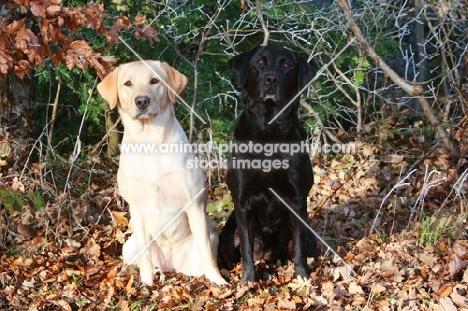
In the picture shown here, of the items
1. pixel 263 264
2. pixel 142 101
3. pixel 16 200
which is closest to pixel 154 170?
pixel 142 101

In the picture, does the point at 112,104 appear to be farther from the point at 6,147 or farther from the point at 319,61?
the point at 319,61

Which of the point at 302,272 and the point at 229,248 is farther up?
the point at 229,248

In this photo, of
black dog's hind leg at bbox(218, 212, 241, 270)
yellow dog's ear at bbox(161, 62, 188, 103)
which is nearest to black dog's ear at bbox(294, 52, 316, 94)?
yellow dog's ear at bbox(161, 62, 188, 103)

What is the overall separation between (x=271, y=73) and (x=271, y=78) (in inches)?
1.2

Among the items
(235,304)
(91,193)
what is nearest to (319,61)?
(91,193)

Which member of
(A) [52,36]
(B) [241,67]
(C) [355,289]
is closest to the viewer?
(C) [355,289]

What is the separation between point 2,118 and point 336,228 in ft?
9.88

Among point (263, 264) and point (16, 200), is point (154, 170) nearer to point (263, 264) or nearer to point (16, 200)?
point (263, 264)

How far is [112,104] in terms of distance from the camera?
4273 mm

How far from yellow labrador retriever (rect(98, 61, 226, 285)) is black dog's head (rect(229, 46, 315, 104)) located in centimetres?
41

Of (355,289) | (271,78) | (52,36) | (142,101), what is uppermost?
(52,36)

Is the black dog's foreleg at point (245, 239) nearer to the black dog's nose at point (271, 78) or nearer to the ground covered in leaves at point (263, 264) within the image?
the ground covered in leaves at point (263, 264)

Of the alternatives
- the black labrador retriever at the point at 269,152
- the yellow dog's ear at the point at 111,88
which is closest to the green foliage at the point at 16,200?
the yellow dog's ear at the point at 111,88

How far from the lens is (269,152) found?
4.16 m
